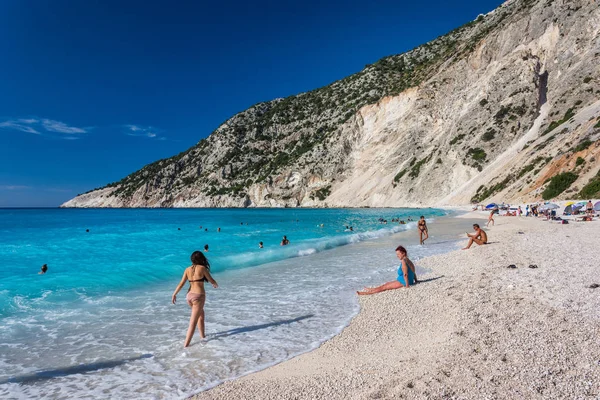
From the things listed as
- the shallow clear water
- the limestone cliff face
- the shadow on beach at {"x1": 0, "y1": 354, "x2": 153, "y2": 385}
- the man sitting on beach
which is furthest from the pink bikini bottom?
the limestone cliff face

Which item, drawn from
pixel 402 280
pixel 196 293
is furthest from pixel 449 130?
pixel 196 293

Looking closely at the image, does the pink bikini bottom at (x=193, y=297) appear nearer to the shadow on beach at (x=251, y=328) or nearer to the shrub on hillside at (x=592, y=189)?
the shadow on beach at (x=251, y=328)

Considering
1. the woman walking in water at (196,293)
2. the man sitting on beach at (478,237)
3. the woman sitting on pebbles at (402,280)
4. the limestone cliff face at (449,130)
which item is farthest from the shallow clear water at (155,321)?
the limestone cliff face at (449,130)

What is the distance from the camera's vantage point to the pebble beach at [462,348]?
3.76 metres

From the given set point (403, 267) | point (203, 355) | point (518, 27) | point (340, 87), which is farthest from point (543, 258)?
point (340, 87)

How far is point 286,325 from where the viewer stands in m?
6.88

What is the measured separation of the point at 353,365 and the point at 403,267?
4.56 m

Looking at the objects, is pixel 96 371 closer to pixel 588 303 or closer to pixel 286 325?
pixel 286 325

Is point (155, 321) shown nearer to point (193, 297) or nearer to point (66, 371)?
point (193, 297)

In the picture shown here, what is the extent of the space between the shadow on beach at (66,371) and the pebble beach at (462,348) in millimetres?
1894

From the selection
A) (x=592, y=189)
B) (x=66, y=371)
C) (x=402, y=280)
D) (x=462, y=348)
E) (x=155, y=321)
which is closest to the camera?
(x=462, y=348)

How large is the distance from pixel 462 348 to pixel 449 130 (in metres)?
67.2

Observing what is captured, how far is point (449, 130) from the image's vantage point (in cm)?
6512

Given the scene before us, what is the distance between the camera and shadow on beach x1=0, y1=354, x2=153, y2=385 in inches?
196
